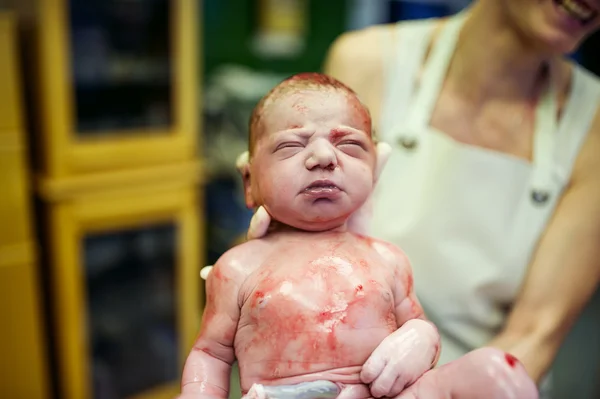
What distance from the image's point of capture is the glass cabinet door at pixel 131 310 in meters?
2.01

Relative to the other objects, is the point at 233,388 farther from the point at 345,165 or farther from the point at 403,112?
the point at 403,112

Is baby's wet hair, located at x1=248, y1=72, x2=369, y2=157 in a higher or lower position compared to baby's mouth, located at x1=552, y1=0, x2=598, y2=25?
lower

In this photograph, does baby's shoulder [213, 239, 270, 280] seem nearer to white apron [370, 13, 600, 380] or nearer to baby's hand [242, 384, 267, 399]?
baby's hand [242, 384, 267, 399]

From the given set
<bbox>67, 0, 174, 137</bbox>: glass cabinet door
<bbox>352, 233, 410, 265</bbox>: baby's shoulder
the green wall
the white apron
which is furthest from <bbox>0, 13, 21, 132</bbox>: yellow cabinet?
<bbox>352, 233, 410, 265</bbox>: baby's shoulder

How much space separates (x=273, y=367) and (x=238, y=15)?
7.01 feet

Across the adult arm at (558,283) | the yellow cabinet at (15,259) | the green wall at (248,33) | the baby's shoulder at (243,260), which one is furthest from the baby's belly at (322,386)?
the green wall at (248,33)

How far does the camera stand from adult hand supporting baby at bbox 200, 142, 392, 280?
0.59m

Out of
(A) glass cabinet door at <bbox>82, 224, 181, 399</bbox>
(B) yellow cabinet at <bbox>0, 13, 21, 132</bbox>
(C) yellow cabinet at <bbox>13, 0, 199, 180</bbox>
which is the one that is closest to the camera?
(B) yellow cabinet at <bbox>0, 13, 21, 132</bbox>

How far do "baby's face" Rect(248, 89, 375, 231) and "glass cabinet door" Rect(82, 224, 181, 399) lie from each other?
1.50 meters

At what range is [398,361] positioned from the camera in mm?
535

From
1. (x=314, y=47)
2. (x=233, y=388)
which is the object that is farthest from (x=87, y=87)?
(x=233, y=388)

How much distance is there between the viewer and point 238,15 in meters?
2.46

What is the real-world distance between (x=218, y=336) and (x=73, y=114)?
57.5 inches

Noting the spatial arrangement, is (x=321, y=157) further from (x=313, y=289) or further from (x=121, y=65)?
(x=121, y=65)
